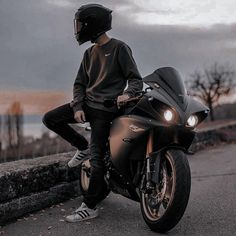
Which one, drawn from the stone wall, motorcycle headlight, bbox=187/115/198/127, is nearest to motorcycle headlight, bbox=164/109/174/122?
motorcycle headlight, bbox=187/115/198/127

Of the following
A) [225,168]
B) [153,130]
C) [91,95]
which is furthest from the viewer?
[225,168]

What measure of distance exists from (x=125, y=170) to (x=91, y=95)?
775 mm

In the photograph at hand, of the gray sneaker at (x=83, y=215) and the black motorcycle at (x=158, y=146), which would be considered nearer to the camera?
the black motorcycle at (x=158, y=146)

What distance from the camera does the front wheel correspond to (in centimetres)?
388

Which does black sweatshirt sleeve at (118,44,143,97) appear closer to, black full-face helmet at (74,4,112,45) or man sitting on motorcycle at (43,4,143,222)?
man sitting on motorcycle at (43,4,143,222)

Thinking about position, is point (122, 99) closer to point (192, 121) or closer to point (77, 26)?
point (192, 121)

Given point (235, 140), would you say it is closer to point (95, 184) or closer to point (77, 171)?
point (77, 171)

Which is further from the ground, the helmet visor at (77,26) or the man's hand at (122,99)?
the helmet visor at (77,26)

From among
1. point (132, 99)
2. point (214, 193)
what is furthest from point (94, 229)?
point (214, 193)

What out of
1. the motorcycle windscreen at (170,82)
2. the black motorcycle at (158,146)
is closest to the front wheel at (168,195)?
the black motorcycle at (158,146)

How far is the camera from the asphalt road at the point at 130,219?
4.21m

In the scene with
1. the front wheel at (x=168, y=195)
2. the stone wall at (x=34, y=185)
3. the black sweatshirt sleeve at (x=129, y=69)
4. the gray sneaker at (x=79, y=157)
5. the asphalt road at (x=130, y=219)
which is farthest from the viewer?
the gray sneaker at (x=79, y=157)

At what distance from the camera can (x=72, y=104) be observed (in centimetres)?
469

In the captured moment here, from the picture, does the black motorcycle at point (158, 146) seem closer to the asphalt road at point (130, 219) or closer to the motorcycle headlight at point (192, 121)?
the motorcycle headlight at point (192, 121)
